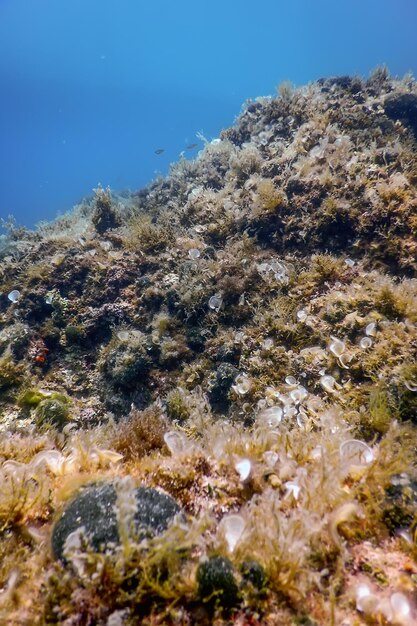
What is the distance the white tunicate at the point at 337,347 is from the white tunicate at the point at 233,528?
2759mm

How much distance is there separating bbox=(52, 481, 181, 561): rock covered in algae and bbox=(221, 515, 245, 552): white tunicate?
0.32m

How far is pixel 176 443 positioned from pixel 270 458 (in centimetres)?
78

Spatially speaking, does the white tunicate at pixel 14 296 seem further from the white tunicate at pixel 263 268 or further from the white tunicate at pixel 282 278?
the white tunicate at pixel 282 278

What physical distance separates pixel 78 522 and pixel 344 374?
3415 mm

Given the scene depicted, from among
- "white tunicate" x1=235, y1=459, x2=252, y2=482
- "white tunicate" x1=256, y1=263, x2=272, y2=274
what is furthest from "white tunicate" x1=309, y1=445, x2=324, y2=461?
"white tunicate" x1=256, y1=263, x2=272, y2=274

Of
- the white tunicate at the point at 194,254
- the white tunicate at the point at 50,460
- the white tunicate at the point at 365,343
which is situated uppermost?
the white tunicate at the point at 194,254

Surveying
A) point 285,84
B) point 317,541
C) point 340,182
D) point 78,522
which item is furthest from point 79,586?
point 285,84

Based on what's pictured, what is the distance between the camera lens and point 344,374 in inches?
173

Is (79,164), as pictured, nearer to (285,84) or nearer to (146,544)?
(285,84)

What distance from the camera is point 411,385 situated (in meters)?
3.73

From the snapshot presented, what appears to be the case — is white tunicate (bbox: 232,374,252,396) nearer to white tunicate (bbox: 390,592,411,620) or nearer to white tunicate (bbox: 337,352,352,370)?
white tunicate (bbox: 337,352,352,370)

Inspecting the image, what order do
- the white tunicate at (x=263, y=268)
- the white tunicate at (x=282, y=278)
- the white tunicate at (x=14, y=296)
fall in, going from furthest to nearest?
the white tunicate at (x=14, y=296) < the white tunicate at (x=263, y=268) < the white tunicate at (x=282, y=278)

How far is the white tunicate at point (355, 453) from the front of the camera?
8.46 feet

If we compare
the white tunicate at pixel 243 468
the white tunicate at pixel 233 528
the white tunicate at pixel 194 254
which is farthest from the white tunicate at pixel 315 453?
the white tunicate at pixel 194 254
